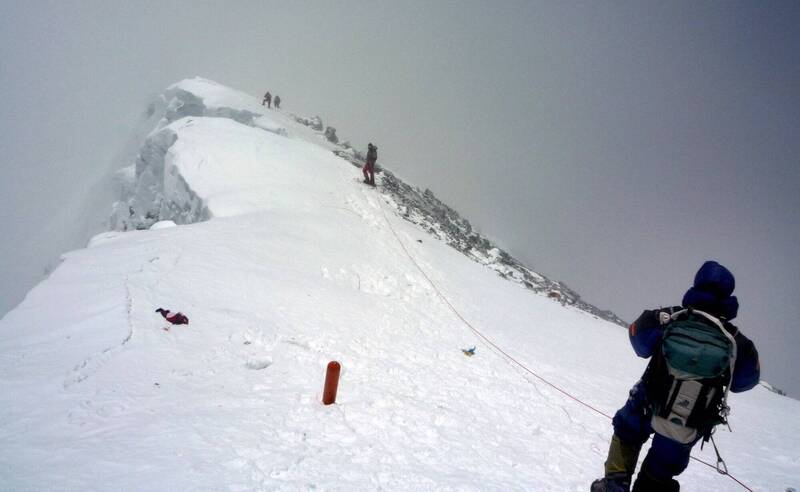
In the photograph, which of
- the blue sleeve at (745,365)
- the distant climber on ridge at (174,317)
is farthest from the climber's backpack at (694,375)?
the distant climber on ridge at (174,317)

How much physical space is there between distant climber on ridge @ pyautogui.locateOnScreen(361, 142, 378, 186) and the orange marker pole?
15.9 metres

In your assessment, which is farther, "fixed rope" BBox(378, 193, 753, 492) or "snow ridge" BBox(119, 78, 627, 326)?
"snow ridge" BBox(119, 78, 627, 326)

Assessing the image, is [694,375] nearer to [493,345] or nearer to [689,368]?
[689,368]

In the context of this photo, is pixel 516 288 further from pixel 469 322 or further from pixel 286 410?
pixel 286 410

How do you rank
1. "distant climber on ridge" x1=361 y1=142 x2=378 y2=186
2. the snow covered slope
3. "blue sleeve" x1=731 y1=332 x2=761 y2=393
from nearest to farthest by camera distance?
"blue sleeve" x1=731 y1=332 x2=761 y2=393 → the snow covered slope → "distant climber on ridge" x1=361 y1=142 x2=378 y2=186

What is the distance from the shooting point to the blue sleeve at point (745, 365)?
2793 millimetres

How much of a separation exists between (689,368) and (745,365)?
0.56 meters

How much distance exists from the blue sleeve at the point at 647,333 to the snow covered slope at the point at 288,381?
7.23 ft

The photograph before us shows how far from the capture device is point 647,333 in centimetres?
305

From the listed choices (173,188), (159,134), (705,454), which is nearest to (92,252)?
(173,188)

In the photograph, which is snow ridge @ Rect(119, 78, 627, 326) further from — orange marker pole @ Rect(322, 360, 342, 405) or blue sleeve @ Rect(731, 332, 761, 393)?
blue sleeve @ Rect(731, 332, 761, 393)

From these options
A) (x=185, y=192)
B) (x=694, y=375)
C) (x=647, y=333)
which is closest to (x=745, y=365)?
(x=694, y=375)

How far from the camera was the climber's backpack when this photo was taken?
2596mm

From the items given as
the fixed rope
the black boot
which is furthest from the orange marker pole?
the fixed rope
